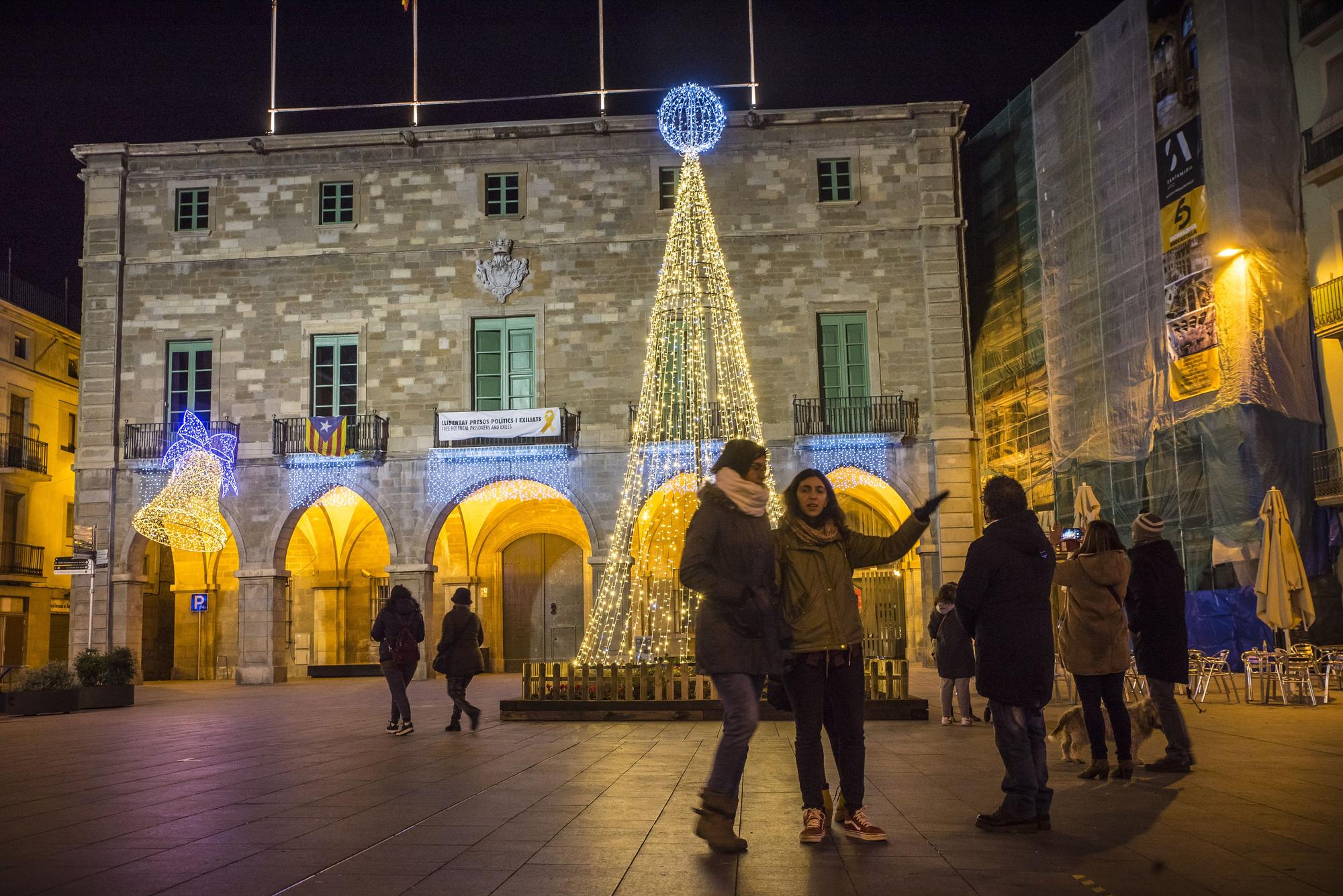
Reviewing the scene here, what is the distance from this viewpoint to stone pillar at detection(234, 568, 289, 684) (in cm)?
2416

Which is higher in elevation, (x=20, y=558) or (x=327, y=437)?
A: (x=327, y=437)

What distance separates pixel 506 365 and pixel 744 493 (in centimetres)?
1970

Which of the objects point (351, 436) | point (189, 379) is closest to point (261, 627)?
point (351, 436)

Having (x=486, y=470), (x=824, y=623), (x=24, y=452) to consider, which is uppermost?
(x=24, y=452)

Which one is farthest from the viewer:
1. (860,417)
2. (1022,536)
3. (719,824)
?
(860,417)

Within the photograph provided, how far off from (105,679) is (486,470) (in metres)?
8.81

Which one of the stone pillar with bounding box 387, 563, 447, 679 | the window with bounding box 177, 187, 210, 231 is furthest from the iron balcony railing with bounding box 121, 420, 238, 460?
the stone pillar with bounding box 387, 563, 447, 679

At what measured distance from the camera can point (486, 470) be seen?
24203mm

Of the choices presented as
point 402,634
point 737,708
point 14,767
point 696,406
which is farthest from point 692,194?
point 737,708

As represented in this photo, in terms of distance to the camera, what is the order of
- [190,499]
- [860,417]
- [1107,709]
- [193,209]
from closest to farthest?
[1107,709], [190,499], [860,417], [193,209]

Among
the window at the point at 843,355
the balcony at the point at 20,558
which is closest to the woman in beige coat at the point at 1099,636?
the window at the point at 843,355

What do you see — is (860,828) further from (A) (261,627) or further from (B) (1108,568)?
(A) (261,627)

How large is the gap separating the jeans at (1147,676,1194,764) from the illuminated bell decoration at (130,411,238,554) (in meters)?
18.9

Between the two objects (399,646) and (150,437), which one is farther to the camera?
(150,437)
